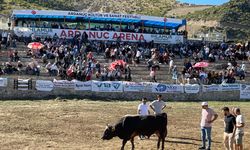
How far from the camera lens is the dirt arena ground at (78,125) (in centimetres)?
1933

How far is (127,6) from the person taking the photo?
→ 348 feet

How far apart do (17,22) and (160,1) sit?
68137 mm

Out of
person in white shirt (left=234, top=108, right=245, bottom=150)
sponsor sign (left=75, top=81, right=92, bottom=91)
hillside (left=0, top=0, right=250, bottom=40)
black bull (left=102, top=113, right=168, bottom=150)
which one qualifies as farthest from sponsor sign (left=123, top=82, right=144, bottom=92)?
hillside (left=0, top=0, right=250, bottom=40)

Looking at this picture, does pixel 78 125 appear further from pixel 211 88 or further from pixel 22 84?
pixel 211 88

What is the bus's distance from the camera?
165 ft

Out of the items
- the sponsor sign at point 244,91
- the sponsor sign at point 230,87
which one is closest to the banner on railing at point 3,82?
the sponsor sign at point 230,87

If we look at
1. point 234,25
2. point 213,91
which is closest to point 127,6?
point 234,25

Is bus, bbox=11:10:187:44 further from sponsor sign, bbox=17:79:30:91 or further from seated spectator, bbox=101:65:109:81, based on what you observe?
sponsor sign, bbox=17:79:30:91

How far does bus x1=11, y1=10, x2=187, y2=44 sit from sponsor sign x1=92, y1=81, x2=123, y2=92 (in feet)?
47.8

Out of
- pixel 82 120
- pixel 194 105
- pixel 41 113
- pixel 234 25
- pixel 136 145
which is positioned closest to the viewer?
pixel 136 145

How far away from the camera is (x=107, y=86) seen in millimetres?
36250

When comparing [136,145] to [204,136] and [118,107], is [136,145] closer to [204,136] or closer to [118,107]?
[204,136]

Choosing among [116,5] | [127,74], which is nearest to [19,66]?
[127,74]

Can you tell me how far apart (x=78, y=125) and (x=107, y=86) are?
1263cm
